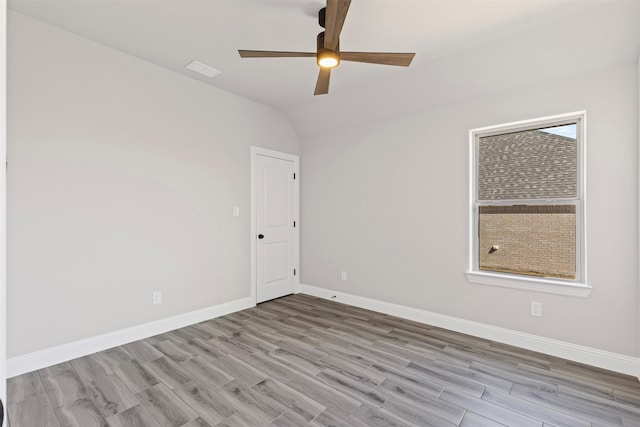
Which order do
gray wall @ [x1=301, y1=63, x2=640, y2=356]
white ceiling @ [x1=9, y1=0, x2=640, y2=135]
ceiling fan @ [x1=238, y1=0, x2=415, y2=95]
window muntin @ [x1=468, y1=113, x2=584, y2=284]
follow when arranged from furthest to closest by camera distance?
window muntin @ [x1=468, y1=113, x2=584, y2=284] → gray wall @ [x1=301, y1=63, x2=640, y2=356] → white ceiling @ [x1=9, y1=0, x2=640, y2=135] → ceiling fan @ [x1=238, y1=0, x2=415, y2=95]

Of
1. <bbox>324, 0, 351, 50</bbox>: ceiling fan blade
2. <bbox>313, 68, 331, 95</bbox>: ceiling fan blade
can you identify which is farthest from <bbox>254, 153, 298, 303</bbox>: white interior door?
<bbox>324, 0, 351, 50</bbox>: ceiling fan blade

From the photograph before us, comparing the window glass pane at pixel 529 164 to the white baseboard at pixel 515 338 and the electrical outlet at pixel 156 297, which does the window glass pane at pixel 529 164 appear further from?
the electrical outlet at pixel 156 297

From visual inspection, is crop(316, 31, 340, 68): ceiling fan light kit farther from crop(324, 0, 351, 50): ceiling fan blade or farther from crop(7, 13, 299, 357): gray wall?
crop(7, 13, 299, 357): gray wall

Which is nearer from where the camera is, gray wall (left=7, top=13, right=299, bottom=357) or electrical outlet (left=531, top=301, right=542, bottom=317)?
gray wall (left=7, top=13, right=299, bottom=357)

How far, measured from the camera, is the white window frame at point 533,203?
2.70 meters

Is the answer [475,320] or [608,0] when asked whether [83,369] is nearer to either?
[475,320]

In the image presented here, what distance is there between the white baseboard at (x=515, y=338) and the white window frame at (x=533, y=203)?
447mm

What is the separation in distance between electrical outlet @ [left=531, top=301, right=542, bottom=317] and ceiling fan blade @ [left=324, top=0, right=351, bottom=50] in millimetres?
2828

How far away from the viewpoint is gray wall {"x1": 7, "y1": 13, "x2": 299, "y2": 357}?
2441 mm

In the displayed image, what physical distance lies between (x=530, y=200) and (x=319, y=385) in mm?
2565

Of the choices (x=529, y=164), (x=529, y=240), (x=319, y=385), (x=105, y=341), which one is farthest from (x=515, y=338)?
(x=105, y=341)

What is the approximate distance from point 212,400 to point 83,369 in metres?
1.22

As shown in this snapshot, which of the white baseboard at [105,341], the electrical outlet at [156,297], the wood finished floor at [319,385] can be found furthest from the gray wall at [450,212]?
the electrical outlet at [156,297]

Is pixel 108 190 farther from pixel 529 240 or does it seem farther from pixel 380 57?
pixel 529 240
